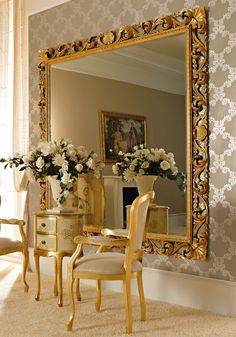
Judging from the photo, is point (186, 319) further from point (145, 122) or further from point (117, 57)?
point (117, 57)

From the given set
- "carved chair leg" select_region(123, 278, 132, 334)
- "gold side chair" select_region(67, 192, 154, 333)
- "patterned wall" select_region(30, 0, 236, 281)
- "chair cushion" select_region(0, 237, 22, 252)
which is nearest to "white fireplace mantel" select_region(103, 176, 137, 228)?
"patterned wall" select_region(30, 0, 236, 281)

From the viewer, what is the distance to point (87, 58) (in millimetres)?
5133

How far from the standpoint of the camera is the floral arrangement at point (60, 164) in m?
4.49

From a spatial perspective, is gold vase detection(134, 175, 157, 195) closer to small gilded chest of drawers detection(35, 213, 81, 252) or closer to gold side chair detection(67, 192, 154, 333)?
small gilded chest of drawers detection(35, 213, 81, 252)

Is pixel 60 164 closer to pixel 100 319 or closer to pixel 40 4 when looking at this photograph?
pixel 100 319

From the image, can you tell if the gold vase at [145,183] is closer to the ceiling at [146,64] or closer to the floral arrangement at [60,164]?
the floral arrangement at [60,164]

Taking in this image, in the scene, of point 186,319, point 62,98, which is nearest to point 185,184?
point 186,319

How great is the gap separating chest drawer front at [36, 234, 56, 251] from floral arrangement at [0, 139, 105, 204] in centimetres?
34

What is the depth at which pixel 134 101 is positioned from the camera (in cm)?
480

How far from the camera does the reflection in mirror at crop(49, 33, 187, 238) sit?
14.4 ft

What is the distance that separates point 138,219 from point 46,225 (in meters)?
1.11

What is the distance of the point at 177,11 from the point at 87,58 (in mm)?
1116

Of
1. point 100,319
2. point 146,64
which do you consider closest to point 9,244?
point 100,319

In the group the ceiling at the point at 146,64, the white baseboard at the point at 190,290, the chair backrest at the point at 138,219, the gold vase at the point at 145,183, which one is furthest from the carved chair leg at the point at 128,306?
the ceiling at the point at 146,64
